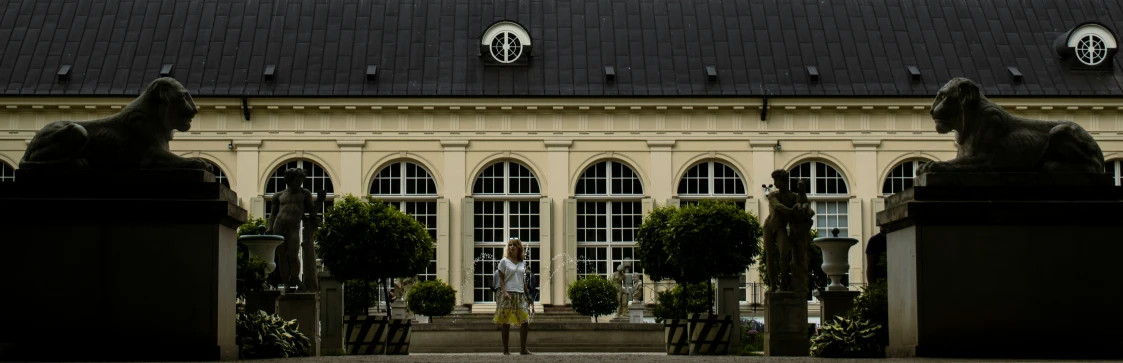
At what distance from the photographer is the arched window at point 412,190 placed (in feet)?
151

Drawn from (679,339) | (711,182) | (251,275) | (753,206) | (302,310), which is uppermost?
(711,182)

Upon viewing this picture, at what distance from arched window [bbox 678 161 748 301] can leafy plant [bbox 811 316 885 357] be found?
94.9ft

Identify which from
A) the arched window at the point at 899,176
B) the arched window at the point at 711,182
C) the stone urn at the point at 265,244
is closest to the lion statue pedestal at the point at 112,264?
the stone urn at the point at 265,244

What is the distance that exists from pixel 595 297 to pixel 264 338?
2502cm

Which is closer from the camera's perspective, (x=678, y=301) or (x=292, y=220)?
(x=292, y=220)

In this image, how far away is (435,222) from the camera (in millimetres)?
46062

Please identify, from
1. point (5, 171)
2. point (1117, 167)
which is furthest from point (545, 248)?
point (1117, 167)

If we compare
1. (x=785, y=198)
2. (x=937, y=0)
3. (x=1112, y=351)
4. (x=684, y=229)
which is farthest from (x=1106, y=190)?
(x=937, y=0)

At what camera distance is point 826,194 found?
4644 cm

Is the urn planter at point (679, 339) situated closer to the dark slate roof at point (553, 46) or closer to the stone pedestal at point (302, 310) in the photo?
the stone pedestal at point (302, 310)

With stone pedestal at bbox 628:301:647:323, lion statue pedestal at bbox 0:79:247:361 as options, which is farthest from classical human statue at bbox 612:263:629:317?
lion statue pedestal at bbox 0:79:247:361

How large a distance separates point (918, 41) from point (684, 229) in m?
15.4

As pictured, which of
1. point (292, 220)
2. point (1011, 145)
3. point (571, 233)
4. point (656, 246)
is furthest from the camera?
point (571, 233)

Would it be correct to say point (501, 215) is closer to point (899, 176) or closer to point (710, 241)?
point (899, 176)
